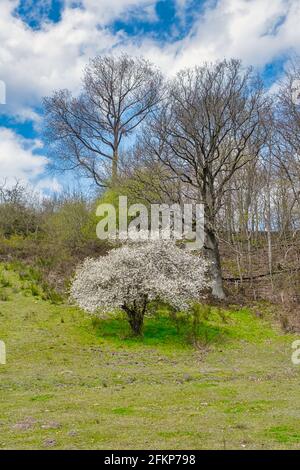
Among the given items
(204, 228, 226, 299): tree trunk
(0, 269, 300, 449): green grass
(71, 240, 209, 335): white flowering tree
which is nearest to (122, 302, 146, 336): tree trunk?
(71, 240, 209, 335): white flowering tree

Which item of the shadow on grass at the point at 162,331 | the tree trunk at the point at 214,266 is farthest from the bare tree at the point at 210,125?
the shadow on grass at the point at 162,331

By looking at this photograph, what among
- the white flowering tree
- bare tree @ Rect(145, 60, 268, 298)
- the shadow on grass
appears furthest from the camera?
bare tree @ Rect(145, 60, 268, 298)

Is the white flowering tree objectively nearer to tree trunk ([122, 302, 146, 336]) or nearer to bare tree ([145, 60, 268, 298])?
tree trunk ([122, 302, 146, 336])

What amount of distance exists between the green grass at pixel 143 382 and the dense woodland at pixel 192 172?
3645 mm

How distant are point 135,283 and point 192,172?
9.67 meters

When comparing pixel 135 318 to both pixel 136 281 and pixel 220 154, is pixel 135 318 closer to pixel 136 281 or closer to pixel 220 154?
pixel 136 281

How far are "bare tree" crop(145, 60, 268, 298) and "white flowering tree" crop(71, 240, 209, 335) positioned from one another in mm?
5381

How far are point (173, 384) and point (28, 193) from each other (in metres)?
23.2

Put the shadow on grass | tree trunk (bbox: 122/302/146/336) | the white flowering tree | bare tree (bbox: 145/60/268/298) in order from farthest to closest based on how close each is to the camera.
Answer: bare tree (bbox: 145/60/268/298) < tree trunk (bbox: 122/302/146/336) < the white flowering tree < the shadow on grass

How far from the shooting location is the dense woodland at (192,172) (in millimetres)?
23031

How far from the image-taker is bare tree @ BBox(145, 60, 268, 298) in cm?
2283

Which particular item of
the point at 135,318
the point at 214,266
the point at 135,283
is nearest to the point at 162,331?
the point at 135,318

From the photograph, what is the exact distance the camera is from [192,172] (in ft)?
80.8

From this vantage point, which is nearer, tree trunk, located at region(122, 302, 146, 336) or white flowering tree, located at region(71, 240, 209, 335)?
white flowering tree, located at region(71, 240, 209, 335)
